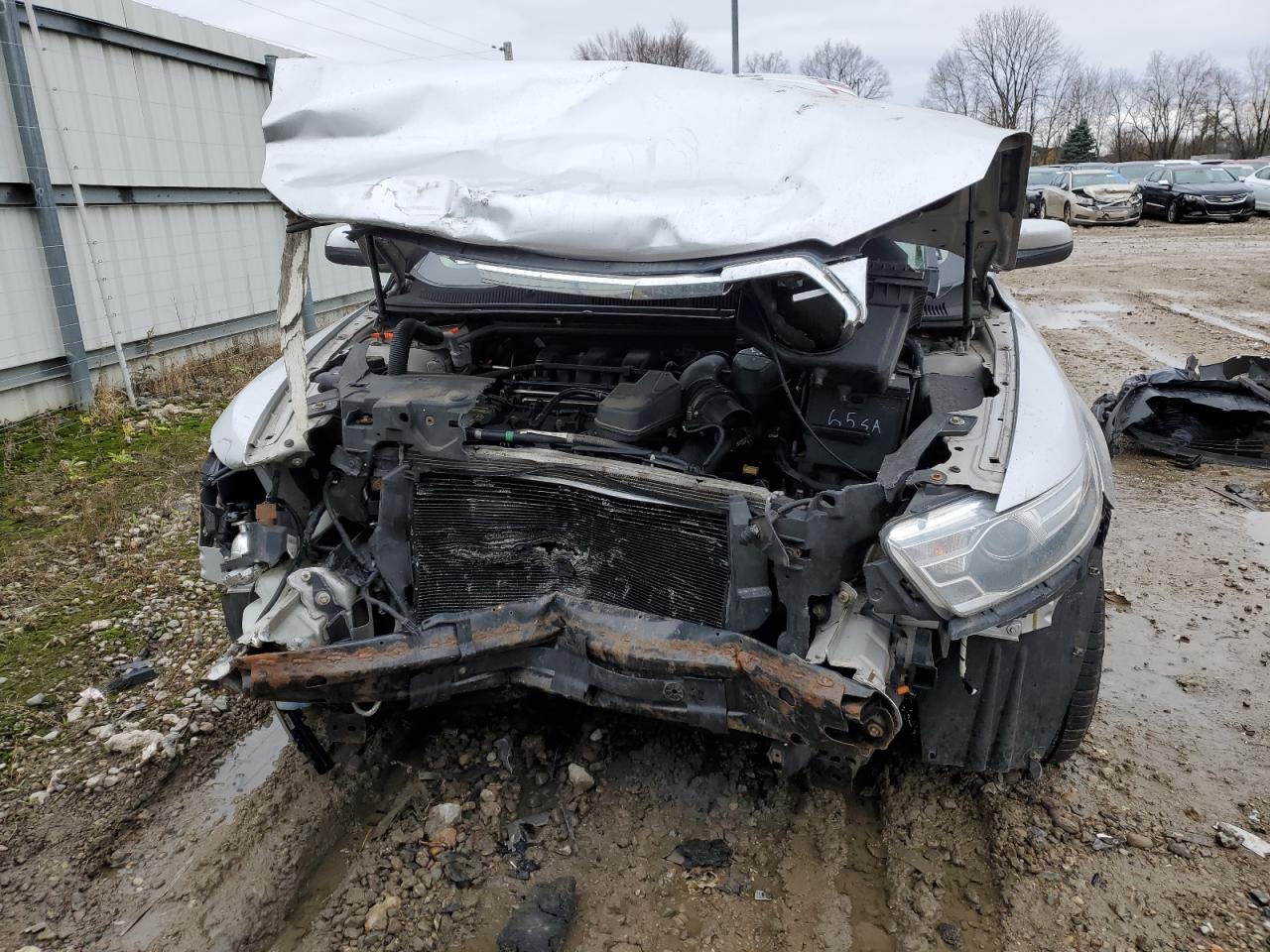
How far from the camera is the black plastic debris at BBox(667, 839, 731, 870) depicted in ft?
8.07

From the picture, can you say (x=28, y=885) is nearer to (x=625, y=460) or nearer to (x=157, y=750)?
(x=157, y=750)

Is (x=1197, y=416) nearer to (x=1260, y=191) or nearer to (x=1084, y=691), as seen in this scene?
(x=1084, y=691)

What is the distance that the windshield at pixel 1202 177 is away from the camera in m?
18.8

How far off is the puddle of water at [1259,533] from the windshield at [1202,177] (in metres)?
17.6

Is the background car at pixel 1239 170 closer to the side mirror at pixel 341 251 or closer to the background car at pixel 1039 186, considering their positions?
the background car at pixel 1039 186

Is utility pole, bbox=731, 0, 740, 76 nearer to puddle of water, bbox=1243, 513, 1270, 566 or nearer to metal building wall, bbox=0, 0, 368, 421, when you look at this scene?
metal building wall, bbox=0, 0, 368, 421

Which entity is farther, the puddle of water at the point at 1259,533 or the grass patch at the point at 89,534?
the puddle of water at the point at 1259,533

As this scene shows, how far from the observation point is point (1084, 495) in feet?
7.35

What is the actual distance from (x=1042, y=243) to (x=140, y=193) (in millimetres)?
6619

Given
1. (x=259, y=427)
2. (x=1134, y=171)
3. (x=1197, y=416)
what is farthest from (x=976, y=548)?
(x=1134, y=171)

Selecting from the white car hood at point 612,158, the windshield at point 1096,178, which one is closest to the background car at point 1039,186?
the windshield at point 1096,178

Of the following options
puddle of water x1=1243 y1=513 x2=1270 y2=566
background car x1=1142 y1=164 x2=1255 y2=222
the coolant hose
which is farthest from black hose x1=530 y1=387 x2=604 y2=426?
background car x1=1142 y1=164 x2=1255 y2=222

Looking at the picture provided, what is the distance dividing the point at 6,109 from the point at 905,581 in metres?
6.62

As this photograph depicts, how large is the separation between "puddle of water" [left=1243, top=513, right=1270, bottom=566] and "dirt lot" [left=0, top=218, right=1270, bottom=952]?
0.75 metres
